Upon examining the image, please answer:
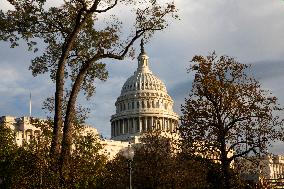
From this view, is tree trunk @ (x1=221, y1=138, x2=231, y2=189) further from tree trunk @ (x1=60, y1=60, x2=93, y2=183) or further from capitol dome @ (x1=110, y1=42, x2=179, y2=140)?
capitol dome @ (x1=110, y1=42, x2=179, y2=140)

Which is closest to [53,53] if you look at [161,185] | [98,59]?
[98,59]

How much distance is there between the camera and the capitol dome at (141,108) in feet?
548

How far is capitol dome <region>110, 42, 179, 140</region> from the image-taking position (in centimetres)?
16700

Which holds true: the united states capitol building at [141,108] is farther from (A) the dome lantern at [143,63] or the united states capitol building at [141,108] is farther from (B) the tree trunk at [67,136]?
(B) the tree trunk at [67,136]

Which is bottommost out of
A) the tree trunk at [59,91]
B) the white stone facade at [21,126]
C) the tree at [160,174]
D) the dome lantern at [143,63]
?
the tree at [160,174]

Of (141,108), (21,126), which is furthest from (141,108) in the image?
(21,126)

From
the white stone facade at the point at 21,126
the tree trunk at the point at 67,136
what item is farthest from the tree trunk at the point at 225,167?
the white stone facade at the point at 21,126

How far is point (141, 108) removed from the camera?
169m

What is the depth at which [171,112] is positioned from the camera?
571ft

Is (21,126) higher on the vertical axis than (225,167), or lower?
higher

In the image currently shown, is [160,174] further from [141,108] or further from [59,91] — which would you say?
[141,108]

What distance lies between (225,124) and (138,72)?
15266 cm

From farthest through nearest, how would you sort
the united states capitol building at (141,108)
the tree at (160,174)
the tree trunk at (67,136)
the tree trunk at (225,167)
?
the united states capitol building at (141,108) < the tree at (160,174) < the tree trunk at (225,167) < the tree trunk at (67,136)

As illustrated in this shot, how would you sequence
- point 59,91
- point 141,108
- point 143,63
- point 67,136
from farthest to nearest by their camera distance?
1. point 143,63
2. point 141,108
3. point 59,91
4. point 67,136
